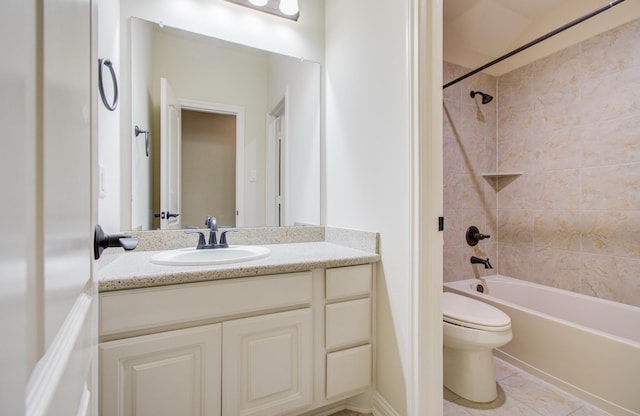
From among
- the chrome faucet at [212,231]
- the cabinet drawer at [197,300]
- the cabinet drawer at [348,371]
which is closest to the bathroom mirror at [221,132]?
the chrome faucet at [212,231]

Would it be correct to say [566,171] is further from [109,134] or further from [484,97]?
[109,134]

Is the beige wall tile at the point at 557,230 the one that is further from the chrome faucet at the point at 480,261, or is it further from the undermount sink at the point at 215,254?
the undermount sink at the point at 215,254

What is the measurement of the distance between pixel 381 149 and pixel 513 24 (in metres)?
1.78

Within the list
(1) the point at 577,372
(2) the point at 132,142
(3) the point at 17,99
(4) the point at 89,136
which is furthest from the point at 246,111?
(1) the point at 577,372

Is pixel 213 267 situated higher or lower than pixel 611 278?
higher

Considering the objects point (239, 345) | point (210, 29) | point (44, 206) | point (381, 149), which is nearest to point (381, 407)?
point (239, 345)

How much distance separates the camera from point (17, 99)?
0.22 meters

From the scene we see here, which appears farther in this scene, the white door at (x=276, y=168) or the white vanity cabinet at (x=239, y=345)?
the white door at (x=276, y=168)

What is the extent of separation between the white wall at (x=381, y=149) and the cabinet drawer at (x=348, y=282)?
0.27ft

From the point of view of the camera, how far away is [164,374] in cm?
→ 99

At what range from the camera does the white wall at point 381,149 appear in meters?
1.22

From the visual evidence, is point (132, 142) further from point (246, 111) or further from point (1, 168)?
point (1, 168)

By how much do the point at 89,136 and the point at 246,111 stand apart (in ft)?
4.25

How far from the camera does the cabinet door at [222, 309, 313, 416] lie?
108cm
